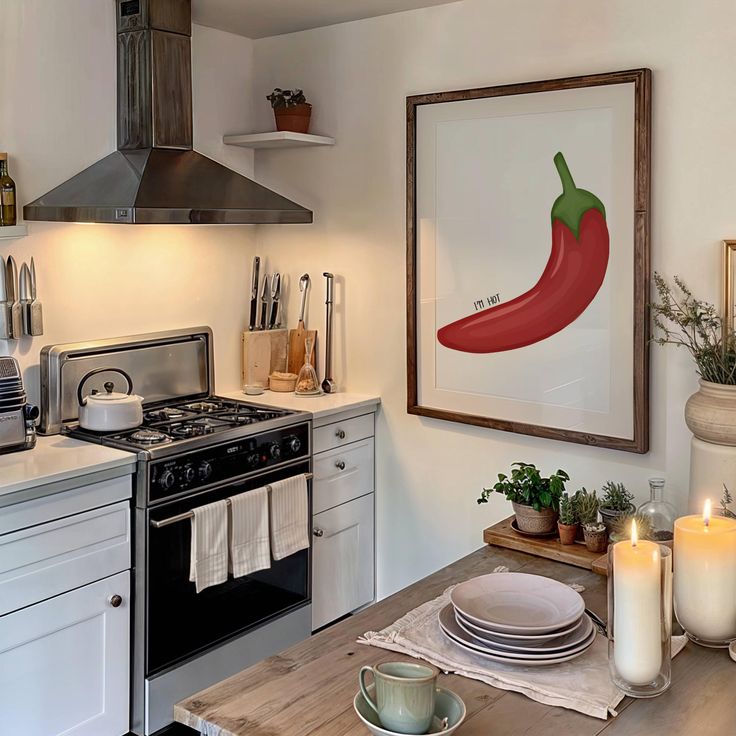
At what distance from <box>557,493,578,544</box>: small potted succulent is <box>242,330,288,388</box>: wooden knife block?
5.69ft

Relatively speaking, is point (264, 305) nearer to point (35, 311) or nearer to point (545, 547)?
point (35, 311)

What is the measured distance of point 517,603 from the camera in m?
1.76

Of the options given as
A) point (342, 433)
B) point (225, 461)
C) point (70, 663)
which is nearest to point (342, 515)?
point (342, 433)

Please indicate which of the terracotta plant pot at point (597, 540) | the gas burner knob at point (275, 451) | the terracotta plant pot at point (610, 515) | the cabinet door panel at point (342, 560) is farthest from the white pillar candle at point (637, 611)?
the cabinet door panel at point (342, 560)

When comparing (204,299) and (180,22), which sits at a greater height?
(180,22)

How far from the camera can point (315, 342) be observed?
3.71 m

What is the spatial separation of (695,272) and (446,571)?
128 centimetres

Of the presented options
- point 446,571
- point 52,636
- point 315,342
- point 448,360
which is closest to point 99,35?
point 315,342

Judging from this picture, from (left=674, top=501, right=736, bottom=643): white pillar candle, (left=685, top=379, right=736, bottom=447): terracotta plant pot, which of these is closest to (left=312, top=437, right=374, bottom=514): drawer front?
(left=685, top=379, right=736, bottom=447): terracotta plant pot

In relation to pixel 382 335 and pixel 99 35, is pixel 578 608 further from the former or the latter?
pixel 99 35

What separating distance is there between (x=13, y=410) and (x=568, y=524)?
5.45ft

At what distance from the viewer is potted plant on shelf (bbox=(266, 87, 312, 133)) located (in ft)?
11.5

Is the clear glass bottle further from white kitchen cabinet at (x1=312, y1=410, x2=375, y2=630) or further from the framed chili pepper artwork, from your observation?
white kitchen cabinet at (x1=312, y1=410, x2=375, y2=630)

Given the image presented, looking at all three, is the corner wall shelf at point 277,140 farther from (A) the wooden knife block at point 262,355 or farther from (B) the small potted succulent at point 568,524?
(B) the small potted succulent at point 568,524
